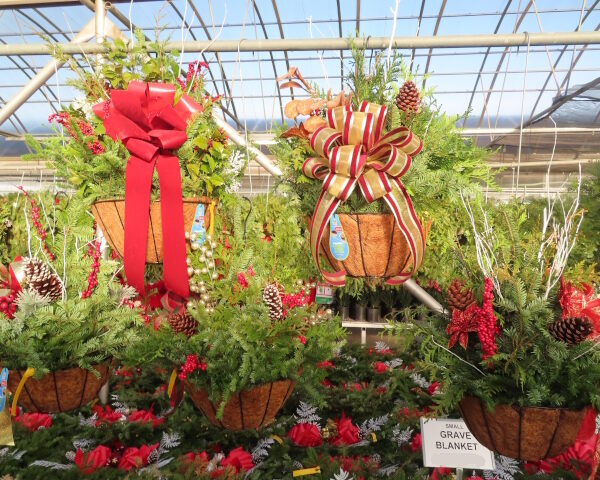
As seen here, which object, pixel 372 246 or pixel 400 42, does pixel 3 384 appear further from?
pixel 400 42

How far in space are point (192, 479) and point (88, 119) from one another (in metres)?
1.06

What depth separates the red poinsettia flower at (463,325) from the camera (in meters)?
1.07

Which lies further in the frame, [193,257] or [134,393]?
[134,393]

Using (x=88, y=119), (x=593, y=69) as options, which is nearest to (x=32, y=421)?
(x=88, y=119)

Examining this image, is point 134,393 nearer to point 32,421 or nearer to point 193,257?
point 32,421

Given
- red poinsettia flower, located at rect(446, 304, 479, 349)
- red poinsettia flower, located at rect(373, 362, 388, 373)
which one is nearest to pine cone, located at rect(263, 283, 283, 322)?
red poinsettia flower, located at rect(446, 304, 479, 349)

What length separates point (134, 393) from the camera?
7.14ft

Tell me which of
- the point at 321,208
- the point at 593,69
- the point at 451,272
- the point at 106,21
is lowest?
the point at 451,272

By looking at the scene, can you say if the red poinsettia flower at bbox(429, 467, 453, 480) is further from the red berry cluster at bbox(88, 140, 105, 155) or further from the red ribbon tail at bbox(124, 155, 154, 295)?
the red berry cluster at bbox(88, 140, 105, 155)

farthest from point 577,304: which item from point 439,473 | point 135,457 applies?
point 135,457

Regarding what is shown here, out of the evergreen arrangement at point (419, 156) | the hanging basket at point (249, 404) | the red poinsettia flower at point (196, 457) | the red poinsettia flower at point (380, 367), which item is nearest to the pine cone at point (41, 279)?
the hanging basket at point (249, 404)

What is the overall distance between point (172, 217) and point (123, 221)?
0.46ft

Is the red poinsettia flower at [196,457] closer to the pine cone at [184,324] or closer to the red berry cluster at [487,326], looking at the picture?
the pine cone at [184,324]

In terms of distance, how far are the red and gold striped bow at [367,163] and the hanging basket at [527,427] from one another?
0.35 metres
